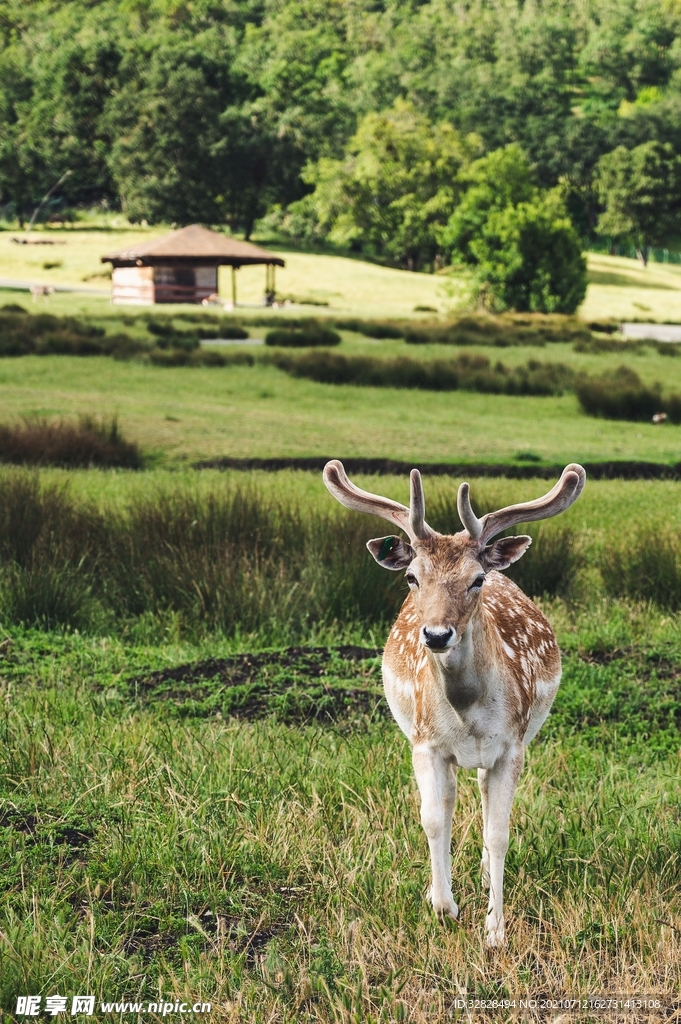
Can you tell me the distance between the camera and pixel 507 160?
74.6 m

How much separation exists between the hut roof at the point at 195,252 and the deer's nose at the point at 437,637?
52.2 m

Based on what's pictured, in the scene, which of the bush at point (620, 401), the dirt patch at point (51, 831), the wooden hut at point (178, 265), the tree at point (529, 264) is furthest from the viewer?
the tree at point (529, 264)

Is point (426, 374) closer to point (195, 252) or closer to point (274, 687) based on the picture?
point (274, 687)

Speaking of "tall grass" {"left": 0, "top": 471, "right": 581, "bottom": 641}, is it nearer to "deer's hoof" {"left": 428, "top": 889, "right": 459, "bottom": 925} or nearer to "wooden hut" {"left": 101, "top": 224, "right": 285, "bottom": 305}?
"deer's hoof" {"left": 428, "top": 889, "right": 459, "bottom": 925}

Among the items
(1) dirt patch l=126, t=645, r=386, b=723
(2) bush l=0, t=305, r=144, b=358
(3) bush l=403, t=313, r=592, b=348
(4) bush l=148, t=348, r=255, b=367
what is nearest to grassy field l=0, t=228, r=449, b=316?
(3) bush l=403, t=313, r=592, b=348

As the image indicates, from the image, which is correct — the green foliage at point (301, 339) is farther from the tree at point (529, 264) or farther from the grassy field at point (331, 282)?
the tree at point (529, 264)

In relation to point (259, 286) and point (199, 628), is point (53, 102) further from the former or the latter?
point (199, 628)

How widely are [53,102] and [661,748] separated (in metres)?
107

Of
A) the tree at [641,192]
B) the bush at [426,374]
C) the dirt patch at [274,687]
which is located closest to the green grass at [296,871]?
the dirt patch at [274,687]

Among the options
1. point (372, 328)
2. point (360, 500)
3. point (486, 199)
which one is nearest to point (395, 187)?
point (486, 199)

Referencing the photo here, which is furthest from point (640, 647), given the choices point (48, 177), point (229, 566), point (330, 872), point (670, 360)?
point (48, 177)

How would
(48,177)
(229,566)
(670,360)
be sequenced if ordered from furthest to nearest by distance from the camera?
(48,177) < (670,360) < (229,566)

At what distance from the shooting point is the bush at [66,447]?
14.9 metres

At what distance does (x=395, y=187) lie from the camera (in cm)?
8675
